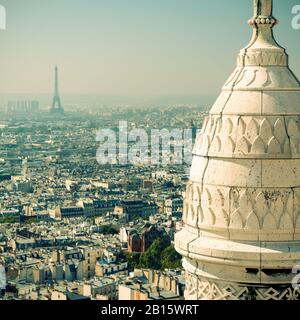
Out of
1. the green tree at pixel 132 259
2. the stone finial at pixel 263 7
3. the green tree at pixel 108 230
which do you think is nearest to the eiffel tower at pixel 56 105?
the green tree at pixel 108 230

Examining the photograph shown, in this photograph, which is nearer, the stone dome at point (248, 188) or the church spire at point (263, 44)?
the stone dome at point (248, 188)

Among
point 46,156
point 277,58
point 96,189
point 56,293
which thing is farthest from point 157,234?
point 46,156

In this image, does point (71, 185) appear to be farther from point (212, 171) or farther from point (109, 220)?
point (212, 171)

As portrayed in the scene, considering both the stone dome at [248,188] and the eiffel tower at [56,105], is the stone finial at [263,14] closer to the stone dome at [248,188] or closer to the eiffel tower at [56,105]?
the stone dome at [248,188]

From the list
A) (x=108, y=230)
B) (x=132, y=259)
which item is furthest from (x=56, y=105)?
(x=132, y=259)

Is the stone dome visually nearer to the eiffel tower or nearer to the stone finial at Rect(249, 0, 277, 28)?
the stone finial at Rect(249, 0, 277, 28)

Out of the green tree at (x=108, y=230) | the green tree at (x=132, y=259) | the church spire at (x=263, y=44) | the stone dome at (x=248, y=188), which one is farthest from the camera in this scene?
the green tree at (x=108, y=230)

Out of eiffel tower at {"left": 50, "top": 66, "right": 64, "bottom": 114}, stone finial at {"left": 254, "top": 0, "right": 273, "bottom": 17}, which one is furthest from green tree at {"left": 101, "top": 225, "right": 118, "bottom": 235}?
eiffel tower at {"left": 50, "top": 66, "right": 64, "bottom": 114}

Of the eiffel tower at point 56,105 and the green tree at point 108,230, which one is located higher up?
the eiffel tower at point 56,105

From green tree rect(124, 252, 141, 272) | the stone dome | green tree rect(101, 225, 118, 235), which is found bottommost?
green tree rect(101, 225, 118, 235)
